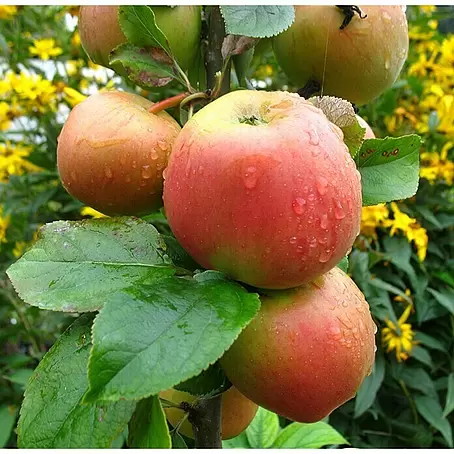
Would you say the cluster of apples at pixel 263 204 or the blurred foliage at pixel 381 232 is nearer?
the cluster of apples at pixel 263 204

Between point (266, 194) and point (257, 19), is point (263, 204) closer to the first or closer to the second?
point (266, 194)

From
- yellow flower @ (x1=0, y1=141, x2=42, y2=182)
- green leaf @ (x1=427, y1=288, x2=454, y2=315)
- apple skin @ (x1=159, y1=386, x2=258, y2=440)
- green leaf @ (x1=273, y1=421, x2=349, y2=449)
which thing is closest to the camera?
apple skin @ (x1=159, y1=386, x2=258, y2=440)

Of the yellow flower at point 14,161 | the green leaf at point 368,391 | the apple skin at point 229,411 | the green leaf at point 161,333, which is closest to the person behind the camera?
the green leaf at point 161,333

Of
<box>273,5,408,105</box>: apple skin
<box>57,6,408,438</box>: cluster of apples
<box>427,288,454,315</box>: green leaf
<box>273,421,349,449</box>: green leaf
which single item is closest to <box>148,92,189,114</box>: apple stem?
<box>57,6,408,438</box>: cluster of apples

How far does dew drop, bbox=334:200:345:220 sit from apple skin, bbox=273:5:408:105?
0.57ft

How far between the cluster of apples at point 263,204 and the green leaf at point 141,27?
30 mm

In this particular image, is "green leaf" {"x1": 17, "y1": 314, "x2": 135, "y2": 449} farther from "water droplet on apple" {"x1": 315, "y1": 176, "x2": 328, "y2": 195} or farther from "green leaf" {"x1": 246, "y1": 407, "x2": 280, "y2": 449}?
"green leaf" {"x1": 246, "y1": 407, "x2": 280, "y2": 449}

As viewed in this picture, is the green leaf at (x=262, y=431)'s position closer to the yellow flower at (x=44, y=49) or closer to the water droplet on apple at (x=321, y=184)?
the water droplet on apple at (x=321, y=184)

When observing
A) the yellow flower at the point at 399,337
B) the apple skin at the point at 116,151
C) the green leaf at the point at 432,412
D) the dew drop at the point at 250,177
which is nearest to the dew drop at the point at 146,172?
the apple skin at the point at 116,151

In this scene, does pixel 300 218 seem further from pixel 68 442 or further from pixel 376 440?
pixel 376 440

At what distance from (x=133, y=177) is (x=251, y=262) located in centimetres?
11

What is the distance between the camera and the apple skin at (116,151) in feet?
1.28

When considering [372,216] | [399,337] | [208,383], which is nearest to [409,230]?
[372,216]

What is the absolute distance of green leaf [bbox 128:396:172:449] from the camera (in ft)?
1.16
